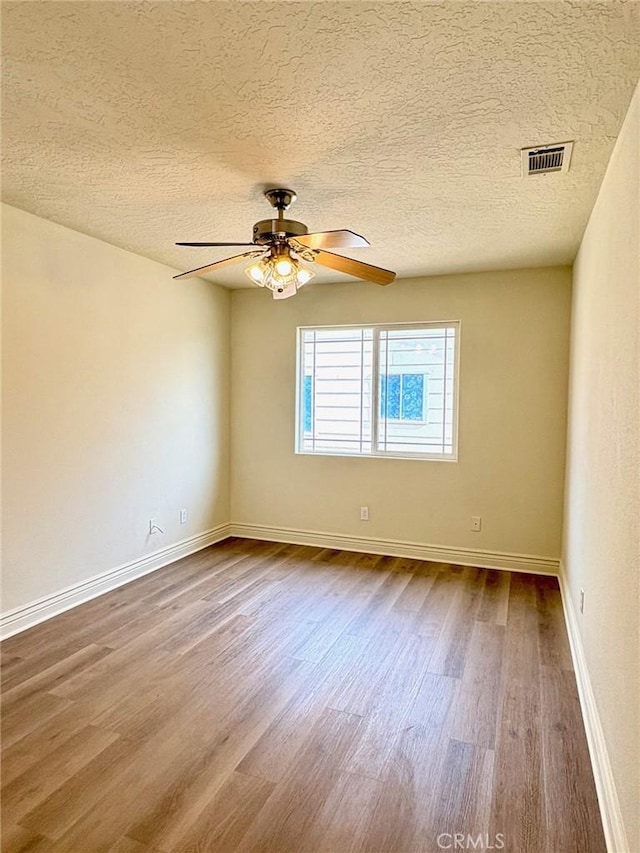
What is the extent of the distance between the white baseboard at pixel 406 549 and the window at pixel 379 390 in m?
0.80

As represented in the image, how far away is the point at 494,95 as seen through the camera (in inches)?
67.1

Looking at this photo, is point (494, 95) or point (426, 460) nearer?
point (494, 95)

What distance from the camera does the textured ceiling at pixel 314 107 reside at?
54.8 inches

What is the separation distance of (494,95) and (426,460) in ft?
9.92

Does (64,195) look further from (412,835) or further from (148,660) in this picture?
(412,835)

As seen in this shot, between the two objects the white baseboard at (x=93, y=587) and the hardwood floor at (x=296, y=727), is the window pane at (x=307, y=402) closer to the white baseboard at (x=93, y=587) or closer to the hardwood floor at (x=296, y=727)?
the white baseboard at (x=93, y=587)

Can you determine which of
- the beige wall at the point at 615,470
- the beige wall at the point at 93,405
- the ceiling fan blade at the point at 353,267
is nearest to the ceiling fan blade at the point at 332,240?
the ceiling fan blade at the point at 353,267

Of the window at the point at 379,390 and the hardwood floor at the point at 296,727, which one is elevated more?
the window at the point at 379,390

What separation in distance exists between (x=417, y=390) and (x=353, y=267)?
6.80 feet

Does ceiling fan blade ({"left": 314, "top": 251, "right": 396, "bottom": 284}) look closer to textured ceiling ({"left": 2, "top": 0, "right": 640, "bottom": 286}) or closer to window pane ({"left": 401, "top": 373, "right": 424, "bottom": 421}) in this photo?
textured ceiling ({"left": 2, "top": 0, "right": 640, "bottom": 286})

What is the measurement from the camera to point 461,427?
166 inches

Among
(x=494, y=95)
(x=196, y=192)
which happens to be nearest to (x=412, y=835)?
(x=494, y=95)

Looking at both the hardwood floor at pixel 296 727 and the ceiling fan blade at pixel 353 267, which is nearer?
the hardwood floor at pixel 296 727

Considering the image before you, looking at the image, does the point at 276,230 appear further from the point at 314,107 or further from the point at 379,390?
the point at 379,390
